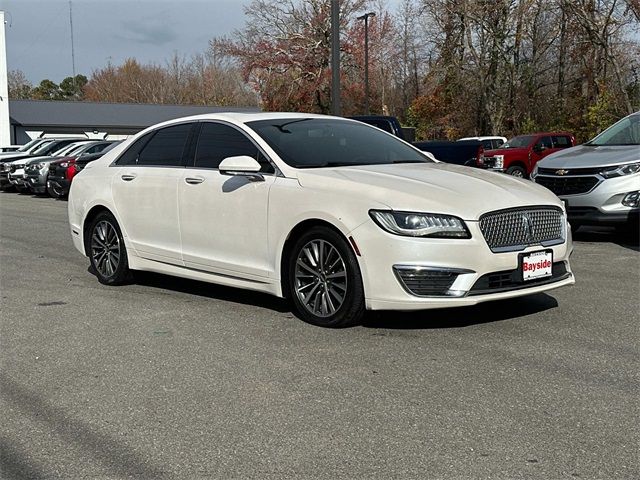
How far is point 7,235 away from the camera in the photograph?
12.4 meters

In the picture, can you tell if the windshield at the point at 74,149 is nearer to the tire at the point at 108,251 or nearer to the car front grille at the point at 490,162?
the car front grille at the point at 490,162

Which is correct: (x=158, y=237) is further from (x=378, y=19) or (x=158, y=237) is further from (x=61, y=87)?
(x=61, y=87)

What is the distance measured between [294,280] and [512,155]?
19180mm

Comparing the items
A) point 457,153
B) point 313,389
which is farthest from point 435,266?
point 457,153

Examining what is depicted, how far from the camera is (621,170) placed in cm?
975

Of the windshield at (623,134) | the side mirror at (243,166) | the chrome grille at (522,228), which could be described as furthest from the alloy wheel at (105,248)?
the windshield at (623,134)

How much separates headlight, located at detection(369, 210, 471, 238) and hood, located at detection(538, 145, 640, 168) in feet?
17.6

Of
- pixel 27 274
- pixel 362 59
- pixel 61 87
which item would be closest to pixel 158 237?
pixel 27 274

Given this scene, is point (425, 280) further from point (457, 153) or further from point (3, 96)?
point (3, 96)

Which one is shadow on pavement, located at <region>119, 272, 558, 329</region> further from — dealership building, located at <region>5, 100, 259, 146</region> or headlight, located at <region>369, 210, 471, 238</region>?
dealership building, located at <region>5, 100, 259, 146</region>

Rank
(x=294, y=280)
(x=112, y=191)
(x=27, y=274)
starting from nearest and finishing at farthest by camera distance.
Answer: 1. (x=294, y=280)
2. (x=112, y=191)
3. (x=27, y=274)

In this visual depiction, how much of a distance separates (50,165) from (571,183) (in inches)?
590

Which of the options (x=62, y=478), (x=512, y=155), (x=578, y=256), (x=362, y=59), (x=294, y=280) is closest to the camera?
(x=62, y=478)

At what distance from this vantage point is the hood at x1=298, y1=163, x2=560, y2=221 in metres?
5.31
